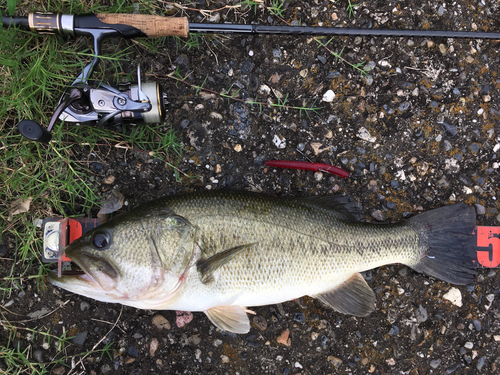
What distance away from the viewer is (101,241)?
7.41 ft

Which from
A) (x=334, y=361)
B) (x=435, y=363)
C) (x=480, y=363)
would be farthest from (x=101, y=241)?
(x=480, y=363)

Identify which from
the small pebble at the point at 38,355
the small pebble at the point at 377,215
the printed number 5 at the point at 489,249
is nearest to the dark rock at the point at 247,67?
the small pebble at the point at 377,215

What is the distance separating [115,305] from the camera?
2926mm

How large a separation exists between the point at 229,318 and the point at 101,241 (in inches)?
45.5

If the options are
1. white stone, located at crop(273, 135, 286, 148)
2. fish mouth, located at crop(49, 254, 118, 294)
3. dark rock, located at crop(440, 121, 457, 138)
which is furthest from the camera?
dark rock, located at crop(440, 121, 457, 138)

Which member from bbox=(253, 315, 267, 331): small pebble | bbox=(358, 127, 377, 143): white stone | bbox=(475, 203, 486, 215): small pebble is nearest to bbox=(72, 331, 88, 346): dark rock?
bbox=(253, 315, 267, 331): small pebble

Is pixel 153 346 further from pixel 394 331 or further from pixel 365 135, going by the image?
pixel 365 135

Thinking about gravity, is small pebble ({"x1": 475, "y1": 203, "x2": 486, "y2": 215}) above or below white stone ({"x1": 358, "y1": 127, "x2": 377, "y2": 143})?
below

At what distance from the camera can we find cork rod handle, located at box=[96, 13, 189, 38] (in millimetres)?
2670

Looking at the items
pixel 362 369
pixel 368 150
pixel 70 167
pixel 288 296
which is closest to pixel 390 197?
pixel 368 150

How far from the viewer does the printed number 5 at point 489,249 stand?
306 cm

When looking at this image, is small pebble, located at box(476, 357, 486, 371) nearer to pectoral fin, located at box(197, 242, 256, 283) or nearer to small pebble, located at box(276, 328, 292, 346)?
small pebble, located at box(276, 328, 292, 346)

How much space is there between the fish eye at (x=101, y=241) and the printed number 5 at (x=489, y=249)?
332cm

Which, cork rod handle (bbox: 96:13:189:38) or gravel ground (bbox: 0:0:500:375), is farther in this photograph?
gravel ground (bbox: 0:0:500:375)
